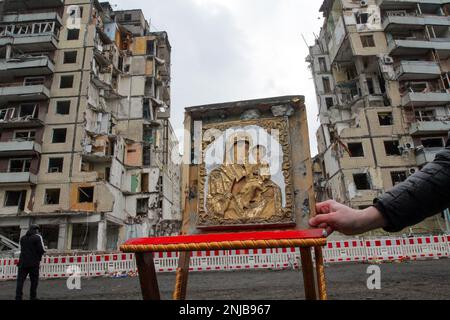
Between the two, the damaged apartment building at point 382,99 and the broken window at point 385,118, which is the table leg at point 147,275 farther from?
the broken window at point 385,118

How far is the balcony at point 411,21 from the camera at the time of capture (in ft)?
109

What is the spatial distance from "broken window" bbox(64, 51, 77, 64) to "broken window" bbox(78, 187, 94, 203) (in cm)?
1368

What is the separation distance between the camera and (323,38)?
138ft

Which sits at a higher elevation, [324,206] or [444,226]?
[444,226]

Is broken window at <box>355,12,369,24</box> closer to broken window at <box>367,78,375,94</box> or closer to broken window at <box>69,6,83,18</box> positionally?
broken window at <box>367,78,375,94</box>

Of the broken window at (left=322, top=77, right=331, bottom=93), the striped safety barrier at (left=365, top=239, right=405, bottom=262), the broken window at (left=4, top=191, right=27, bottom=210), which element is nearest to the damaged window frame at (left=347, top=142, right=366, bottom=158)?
the broken window at (left=322, top=77, right=331, bottom=93)

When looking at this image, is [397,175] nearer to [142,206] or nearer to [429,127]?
[429,127]

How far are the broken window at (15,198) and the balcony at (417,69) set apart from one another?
36.0 metres

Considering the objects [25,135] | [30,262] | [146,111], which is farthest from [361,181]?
[25,135]

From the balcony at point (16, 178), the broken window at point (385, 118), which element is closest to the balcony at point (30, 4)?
the balcony at point (16, 178)

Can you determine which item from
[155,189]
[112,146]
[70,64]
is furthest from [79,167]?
[70,64]
